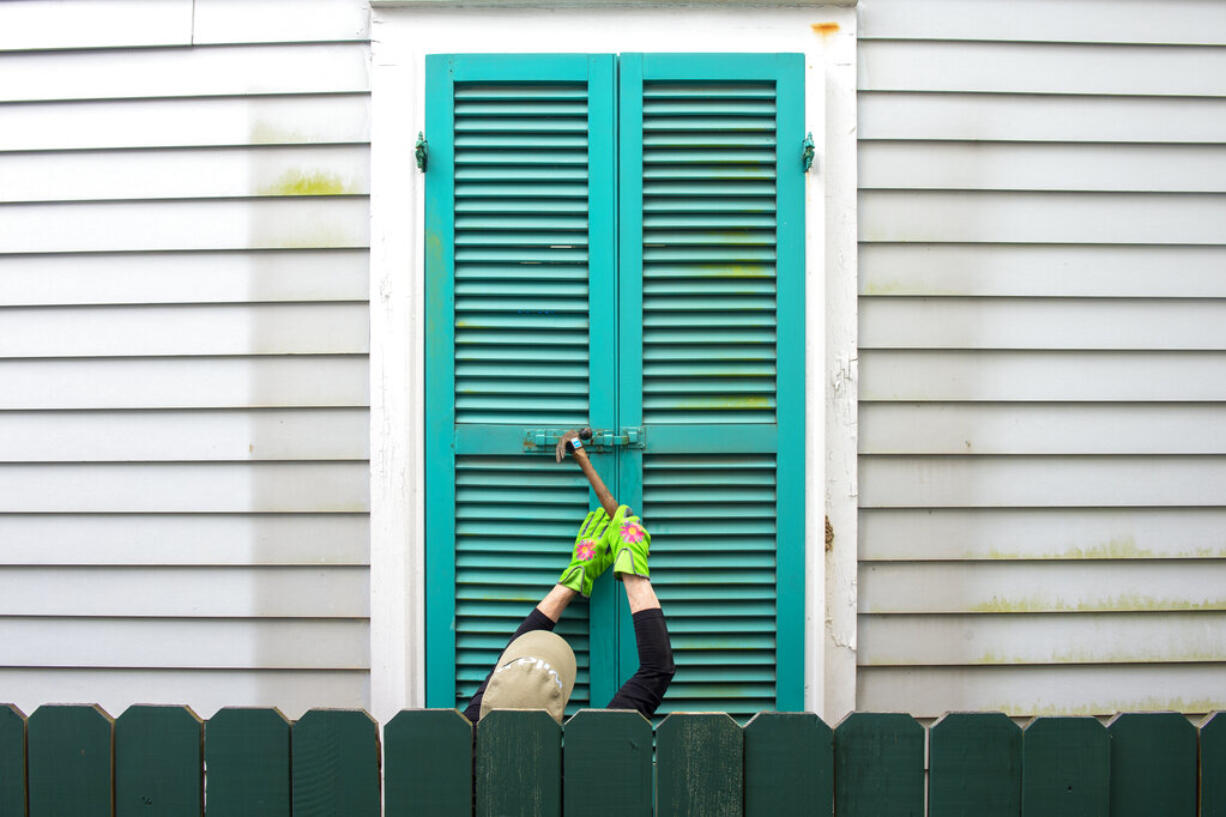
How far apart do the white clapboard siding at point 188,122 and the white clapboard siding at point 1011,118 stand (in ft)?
5.52

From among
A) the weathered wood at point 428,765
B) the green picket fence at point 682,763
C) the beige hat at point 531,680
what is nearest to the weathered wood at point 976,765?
the green picket fence at point 682,763

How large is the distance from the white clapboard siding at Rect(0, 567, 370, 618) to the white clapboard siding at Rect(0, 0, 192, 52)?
1.73m

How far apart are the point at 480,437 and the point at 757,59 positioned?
4.81ft

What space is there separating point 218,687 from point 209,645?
14 cm

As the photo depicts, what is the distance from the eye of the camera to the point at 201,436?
2.14 meters

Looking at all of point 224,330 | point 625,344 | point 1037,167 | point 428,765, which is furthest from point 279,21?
point 1037,167

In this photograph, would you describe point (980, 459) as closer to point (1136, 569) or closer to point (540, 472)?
point (1136, 569)

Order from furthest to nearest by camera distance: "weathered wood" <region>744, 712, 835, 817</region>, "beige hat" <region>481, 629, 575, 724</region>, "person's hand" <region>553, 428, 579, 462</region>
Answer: "person's hand" <region>553, 428, 579, 462</region> < "beige hat" <region>481, 629, 575, 724</region> < "weathered wood" <region>744, 712, 835, 817</region>

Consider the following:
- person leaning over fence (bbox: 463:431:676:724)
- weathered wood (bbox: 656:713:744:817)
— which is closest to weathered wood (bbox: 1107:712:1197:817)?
weathered wood (bbox: 656:713:744:817)

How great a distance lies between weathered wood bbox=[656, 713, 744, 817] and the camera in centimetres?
130

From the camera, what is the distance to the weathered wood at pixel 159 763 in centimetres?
133

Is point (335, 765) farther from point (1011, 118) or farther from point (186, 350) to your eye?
point (1011, 118)

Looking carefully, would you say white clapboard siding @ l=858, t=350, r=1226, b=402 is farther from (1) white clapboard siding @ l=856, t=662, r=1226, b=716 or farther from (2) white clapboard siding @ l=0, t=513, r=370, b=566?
(2) white clapboard siding @ l=0, t=513, r=370, b=566

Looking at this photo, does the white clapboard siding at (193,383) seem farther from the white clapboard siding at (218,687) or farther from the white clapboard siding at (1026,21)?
the white clapboard siding at (1026,21)
